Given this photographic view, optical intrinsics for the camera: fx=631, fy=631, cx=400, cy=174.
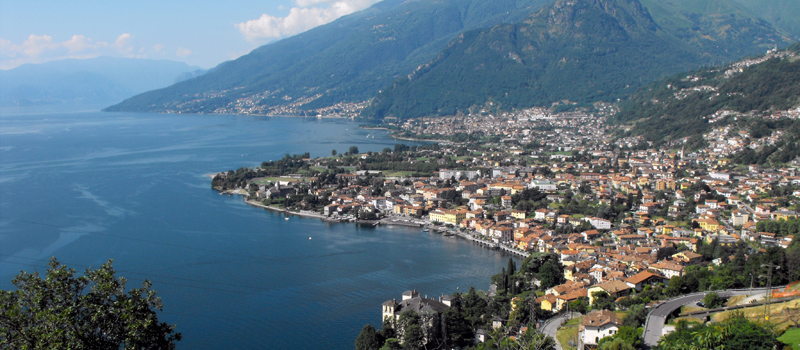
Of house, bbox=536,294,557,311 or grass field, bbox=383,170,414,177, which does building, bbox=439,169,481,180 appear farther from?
house, bbox=536,294,557,311

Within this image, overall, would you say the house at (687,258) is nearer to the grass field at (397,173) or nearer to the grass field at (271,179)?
the grass field at (397,173)

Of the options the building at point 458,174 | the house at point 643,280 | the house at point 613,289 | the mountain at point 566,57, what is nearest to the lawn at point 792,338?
the house at point 613,289

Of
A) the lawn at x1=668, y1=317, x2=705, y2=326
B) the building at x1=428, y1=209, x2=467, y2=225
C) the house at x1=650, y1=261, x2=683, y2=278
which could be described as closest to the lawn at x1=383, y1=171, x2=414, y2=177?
the building at x1=428, y1=209, x2=467, y2=225

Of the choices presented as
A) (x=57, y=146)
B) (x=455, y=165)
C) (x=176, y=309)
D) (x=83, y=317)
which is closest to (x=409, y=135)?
(x=455, y=165)

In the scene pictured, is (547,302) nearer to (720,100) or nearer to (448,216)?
(448,216)

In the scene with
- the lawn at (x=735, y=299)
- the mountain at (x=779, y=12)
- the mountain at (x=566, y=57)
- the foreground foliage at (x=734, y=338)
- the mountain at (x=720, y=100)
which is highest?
the mountain at (x=779, y=12)
